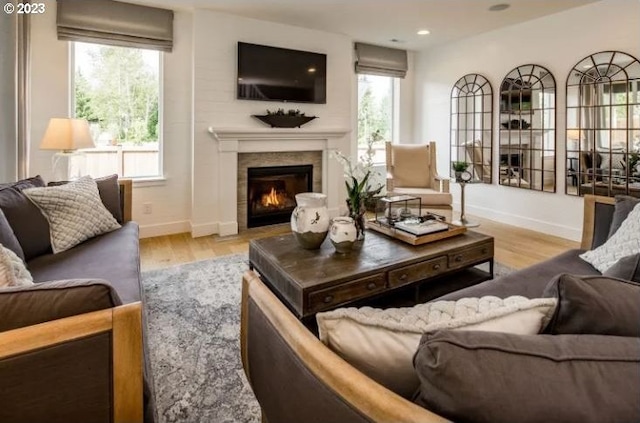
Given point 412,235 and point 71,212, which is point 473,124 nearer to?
point 412,235

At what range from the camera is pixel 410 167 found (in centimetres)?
468

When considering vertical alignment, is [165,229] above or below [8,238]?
below

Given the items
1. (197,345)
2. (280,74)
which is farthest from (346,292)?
(280,74)

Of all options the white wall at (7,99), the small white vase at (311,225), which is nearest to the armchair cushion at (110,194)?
the white wall at (7,99)

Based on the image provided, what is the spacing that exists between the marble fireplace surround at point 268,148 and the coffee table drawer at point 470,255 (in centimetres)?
265

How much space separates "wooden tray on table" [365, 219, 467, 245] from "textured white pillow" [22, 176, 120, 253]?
177 cm

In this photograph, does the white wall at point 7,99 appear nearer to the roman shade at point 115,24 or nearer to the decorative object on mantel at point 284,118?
the roman shade at point 115,24

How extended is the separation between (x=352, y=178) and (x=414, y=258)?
607mm

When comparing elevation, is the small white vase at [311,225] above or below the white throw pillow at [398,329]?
above

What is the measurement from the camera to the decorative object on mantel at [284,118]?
4.28 metres

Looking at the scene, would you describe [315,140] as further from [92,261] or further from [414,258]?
[92,261]

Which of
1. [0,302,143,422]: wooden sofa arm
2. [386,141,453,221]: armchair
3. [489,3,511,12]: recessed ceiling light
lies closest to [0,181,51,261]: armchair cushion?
[0,302,143,422]: wooden sofa arm

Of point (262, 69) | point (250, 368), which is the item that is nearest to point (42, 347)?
point (250, 368)

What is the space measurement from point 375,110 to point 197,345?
180 inches
